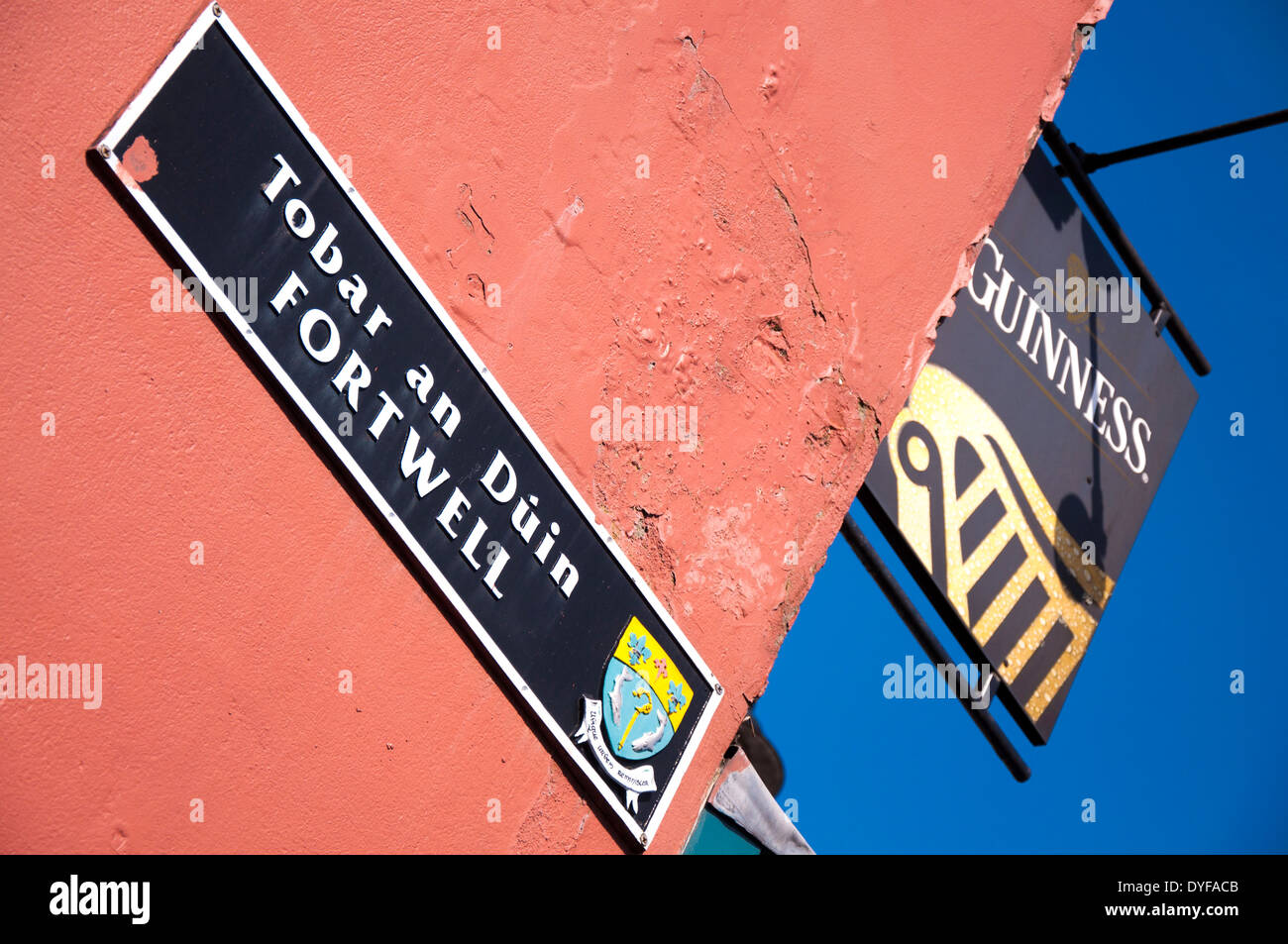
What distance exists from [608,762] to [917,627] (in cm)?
142

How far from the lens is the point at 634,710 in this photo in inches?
106

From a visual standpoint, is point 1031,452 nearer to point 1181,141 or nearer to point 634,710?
point 1181,141

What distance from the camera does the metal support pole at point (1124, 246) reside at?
441 cm

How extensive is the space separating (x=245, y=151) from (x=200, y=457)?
612 millimetres

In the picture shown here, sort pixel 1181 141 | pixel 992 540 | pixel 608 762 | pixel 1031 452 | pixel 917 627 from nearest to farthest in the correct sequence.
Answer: pixel 608 762 → pixel 917 627 → pixel 992 540 → pixel 1031 452 → pixel 1181 141

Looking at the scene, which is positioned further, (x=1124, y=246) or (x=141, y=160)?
(x=1124, y=246)

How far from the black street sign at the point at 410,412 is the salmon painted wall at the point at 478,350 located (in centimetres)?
7

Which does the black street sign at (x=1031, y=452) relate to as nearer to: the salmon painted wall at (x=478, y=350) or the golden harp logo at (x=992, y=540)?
the golden harp logo at (x=992, y=540)

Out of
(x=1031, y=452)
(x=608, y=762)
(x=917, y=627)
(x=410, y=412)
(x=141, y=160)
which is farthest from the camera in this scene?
(x=1031, y=452)

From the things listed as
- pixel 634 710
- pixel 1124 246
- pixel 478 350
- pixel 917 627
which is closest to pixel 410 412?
pixel 478 350

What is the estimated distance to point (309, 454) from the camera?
2094 mm

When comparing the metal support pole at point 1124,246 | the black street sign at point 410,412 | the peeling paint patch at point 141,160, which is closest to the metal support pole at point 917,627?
the black street sign at point 410,412

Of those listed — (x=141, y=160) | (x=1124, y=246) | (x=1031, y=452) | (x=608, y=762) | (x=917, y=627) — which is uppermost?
(x=1124, y=246)
